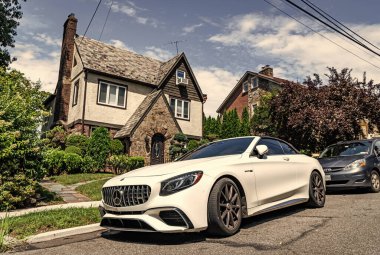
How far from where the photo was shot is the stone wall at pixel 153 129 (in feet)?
64.2

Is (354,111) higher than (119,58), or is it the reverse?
(119,58)

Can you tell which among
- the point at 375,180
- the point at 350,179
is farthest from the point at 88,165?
the point at 375,180

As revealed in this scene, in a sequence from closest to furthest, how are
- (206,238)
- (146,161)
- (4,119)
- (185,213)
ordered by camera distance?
(185,213)
(206,238)
(4,119)
(146,161)

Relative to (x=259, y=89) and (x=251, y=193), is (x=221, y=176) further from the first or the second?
(x=259, y=89)

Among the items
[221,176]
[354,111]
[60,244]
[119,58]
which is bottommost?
[60,244]

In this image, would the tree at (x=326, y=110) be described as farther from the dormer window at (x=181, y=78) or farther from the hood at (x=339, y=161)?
the dormer window at (x=181, y=78)

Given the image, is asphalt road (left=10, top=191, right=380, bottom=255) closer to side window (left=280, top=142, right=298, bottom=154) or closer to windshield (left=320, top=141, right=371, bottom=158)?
side window (left=280, top=142, right=298, bottom=154)

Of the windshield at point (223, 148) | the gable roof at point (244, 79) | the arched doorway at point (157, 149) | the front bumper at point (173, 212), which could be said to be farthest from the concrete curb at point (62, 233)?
the gable roof at point (244, 79)

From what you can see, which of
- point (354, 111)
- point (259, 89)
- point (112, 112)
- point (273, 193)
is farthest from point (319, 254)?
point (259, 89)

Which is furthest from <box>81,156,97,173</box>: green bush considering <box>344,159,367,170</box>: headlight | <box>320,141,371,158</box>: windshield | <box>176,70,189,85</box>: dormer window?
<box>344,159,367,170</box>: headlight

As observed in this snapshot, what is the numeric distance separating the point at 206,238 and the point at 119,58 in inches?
839

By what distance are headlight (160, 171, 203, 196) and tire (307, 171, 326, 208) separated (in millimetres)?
3261

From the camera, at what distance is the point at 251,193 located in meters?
4.93

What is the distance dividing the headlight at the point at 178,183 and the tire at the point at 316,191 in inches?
128
